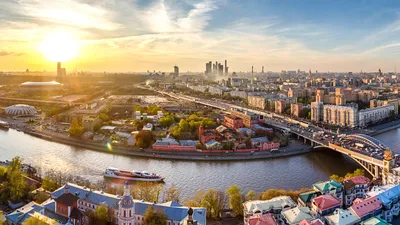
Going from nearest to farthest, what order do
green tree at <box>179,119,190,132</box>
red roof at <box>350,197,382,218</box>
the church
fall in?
the church
red roof at <box>350,197,382,218</box>
green tree at <box>179,119,190,132</box>

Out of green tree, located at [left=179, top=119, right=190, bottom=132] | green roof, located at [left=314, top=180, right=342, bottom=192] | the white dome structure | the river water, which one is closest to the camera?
green roof, located at [left=314, top=180, right=342, bottom=192]

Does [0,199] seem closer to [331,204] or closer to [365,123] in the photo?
[331,204]

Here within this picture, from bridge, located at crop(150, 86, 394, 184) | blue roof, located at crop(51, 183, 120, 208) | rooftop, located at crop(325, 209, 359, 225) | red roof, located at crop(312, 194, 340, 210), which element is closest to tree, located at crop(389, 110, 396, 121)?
bridge, located at crop(150, 86, 394, 184)

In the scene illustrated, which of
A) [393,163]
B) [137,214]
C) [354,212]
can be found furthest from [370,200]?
[137,214]


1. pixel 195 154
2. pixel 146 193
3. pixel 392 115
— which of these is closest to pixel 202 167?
pixel 195 154

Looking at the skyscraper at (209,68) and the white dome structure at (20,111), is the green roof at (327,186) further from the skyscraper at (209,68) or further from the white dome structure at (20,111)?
the skyscraper at (209,68)

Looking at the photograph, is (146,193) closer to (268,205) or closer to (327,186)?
(268,205)

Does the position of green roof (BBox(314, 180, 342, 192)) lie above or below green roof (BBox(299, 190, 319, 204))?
above

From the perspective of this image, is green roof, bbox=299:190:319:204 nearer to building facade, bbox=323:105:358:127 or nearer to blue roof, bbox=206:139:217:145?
blue roof, bbox=206:139:217:145
